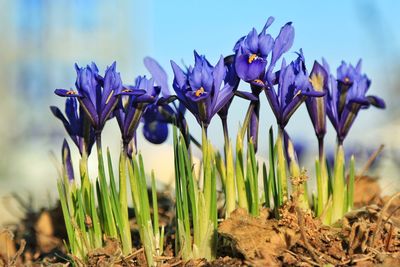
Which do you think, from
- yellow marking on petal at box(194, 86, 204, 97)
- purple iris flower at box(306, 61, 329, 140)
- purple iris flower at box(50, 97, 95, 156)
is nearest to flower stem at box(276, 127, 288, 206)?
purple iris flower at box(306, 61, 329, 140)

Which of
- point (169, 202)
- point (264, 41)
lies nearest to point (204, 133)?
point (264, 41)

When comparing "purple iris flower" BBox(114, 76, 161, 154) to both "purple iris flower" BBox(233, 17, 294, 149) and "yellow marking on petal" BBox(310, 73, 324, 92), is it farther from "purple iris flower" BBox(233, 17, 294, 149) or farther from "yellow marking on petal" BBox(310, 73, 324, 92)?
"yellow marking on petal" BBox(310, 73, 324, 92)

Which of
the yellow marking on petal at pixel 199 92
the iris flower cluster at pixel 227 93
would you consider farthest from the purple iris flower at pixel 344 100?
the yellow marking on petal at pixel 199 92

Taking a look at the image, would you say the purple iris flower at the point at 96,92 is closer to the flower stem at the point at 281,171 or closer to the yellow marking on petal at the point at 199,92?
the yellow marking on petal at the point at 199,92

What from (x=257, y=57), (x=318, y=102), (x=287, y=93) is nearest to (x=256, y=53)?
(x=257, y=57)

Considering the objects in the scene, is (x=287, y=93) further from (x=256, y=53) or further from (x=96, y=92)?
(x=96, y=92)

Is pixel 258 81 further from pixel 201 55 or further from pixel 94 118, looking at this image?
pixel 94 118
